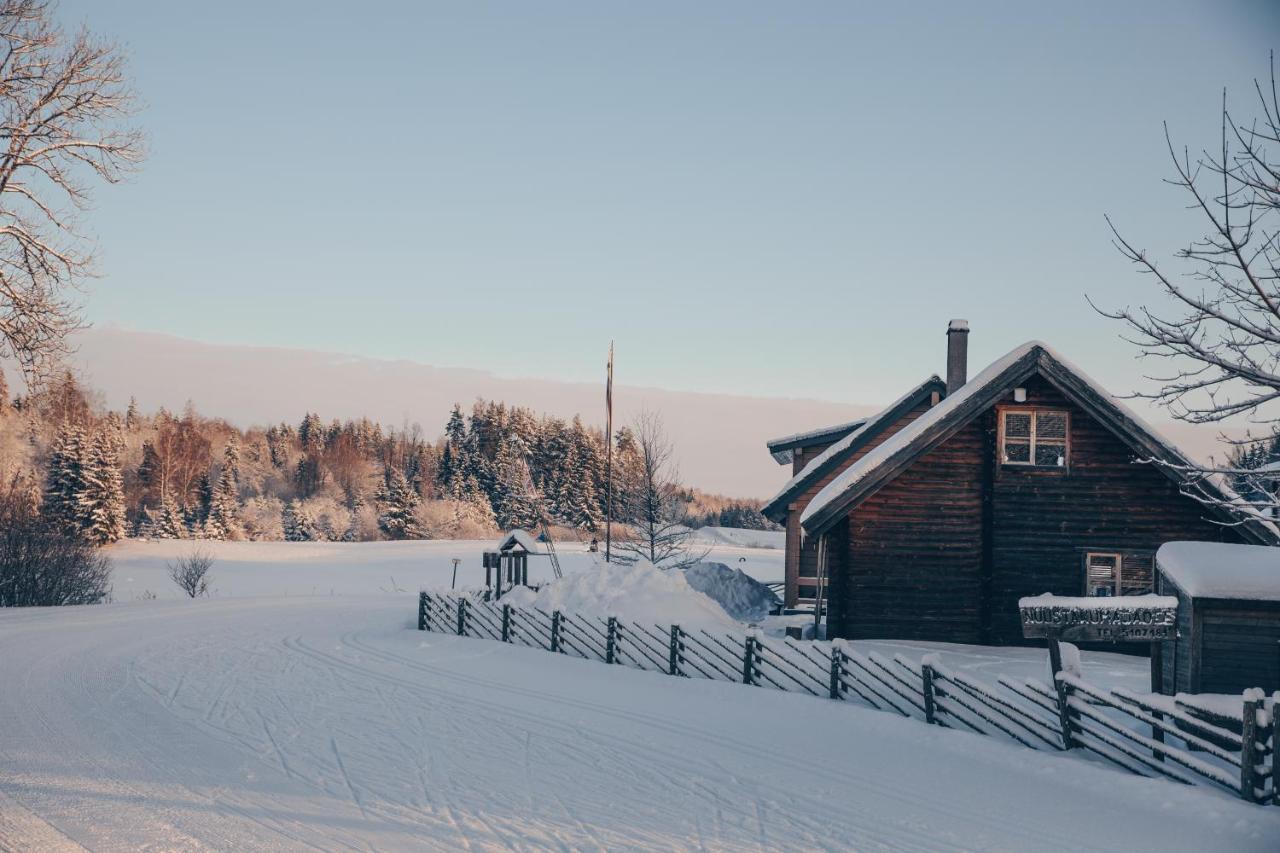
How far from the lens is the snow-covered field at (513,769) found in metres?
9.08

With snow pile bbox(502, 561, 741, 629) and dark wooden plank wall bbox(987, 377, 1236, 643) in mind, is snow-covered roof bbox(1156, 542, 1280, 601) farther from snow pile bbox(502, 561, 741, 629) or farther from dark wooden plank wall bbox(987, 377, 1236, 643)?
snow pile bbox(502, 561, 741, 629)

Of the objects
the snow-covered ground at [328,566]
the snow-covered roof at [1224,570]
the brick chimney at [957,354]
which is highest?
the brick chimney at [957,354]

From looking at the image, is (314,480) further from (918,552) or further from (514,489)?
(918,552)

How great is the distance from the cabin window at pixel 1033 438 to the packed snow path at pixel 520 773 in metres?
8.42

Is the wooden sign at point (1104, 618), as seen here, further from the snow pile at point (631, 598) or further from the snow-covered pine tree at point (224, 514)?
the snow-covered pine tree at point (224, 514)

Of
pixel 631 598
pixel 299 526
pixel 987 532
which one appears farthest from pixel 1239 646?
pixel 299 526

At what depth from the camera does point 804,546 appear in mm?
27953

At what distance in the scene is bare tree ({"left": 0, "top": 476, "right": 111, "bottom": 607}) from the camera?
105 ft

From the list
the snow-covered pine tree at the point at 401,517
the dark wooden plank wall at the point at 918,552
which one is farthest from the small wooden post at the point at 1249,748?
the snow-covered pine tree at the point at 401,517

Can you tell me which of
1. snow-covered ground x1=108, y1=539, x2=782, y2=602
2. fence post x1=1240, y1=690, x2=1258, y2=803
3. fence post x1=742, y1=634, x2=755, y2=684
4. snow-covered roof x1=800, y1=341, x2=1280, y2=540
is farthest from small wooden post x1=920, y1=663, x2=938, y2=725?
snow-covered ground x1=108, y1=539, x2=782, y2=602

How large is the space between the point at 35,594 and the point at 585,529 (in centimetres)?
5589

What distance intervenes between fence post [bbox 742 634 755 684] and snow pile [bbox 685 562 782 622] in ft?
44.9

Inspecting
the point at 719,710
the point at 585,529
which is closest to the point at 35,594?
the point at 719,710

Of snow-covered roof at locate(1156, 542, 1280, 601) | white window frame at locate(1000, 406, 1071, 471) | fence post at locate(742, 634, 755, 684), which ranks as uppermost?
white window frame at locate(1000, 406, 1071, 471)
